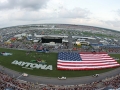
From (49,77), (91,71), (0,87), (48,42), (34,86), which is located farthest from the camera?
(48,42)

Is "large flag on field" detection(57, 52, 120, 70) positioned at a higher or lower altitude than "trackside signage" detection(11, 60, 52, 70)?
higher

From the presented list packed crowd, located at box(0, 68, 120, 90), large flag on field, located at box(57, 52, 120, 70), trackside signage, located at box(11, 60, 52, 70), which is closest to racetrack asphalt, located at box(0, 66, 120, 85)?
packed crowd, located at box(0, 68, 120, 90)

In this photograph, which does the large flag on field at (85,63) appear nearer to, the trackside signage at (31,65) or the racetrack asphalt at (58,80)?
the trackside signage at (31,65)

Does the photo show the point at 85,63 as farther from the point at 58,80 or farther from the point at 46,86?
the point at 46,86

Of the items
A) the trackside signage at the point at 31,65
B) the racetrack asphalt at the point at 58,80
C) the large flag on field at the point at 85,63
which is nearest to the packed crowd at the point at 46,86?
the racetrack asphalt at the point at 58,80

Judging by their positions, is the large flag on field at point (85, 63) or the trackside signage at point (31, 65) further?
the trackside signage at point (31, 65)

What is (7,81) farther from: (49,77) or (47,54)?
(47,54)

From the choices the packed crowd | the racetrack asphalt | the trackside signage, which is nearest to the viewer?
the packed crowd

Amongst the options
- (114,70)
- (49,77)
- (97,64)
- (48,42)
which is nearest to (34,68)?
(49,77)

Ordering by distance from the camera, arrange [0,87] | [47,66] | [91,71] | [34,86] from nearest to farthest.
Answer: [0,87] → [34,86] → [91,71] → [47,66]

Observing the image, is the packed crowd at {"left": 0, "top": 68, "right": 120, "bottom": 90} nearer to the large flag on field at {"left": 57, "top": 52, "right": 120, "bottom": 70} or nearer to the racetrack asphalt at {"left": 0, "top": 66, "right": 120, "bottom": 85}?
the racetrack asphalt at {"left": 0, "top": 66, "right": 120, "bottom": 85}

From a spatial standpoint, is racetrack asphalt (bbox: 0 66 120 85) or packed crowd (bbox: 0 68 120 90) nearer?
packed crowd (bbox: 0 68 120 90)
